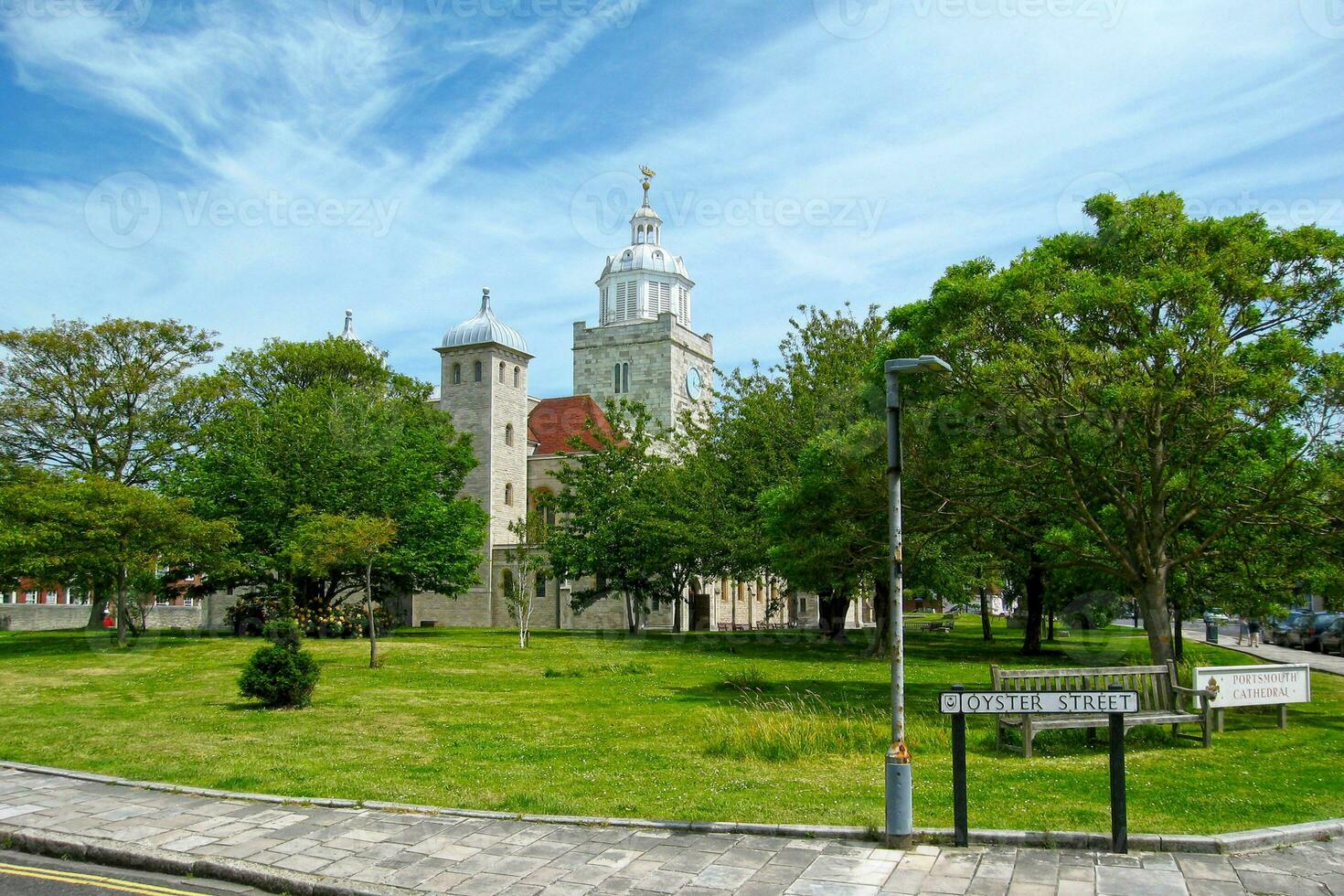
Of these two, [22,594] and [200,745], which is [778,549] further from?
[22,594]

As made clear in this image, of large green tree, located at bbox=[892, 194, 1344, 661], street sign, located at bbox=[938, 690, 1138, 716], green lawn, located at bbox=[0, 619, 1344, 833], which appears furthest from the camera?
large green tree, located at bbox=[892, 194, 1344, 661]

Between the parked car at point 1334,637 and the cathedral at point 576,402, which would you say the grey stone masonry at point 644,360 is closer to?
the cathedral at point 576,402

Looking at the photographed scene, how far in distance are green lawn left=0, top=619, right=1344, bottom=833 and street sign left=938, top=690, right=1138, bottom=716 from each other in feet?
3.70

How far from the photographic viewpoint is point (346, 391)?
45688 millimetres

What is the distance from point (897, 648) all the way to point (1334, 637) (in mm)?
35657

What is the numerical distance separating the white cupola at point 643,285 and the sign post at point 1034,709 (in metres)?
61.9

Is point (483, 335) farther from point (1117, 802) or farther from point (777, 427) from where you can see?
point (1117, 802)

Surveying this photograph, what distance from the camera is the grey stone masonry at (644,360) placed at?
223 feet

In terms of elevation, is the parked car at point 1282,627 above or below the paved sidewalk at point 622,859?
below

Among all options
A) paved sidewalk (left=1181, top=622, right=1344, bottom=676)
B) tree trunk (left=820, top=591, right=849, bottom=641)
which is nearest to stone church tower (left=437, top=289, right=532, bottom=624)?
tree trunk (left=820, top=591, right=849, bottom=641)

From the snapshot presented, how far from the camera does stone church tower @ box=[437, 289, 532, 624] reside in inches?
2387

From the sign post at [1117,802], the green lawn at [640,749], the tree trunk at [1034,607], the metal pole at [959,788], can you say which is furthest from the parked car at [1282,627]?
the metal pole at [959,788]

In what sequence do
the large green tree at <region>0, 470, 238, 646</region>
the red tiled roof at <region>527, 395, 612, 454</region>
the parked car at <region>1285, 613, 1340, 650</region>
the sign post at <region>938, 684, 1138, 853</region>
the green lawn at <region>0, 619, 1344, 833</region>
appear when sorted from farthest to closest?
1. the red tiled roof at <region>527, 395, 612, 454</region>
2. the parked car at <region>1285, 613, 1340, 650</region>
3. the large green tree at <region>0, 470, 238, 646</region>
4. the green lawn at <region>0, 619, 1344, 833</region>
5. the sign post at <region>938, 684, 1138, 853</region>

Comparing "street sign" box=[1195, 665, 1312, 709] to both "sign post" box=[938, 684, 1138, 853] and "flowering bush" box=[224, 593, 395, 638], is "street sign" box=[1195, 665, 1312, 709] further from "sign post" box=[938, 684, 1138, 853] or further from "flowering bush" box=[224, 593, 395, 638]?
"flowering bush" box=[224, 593, 395, 638]
